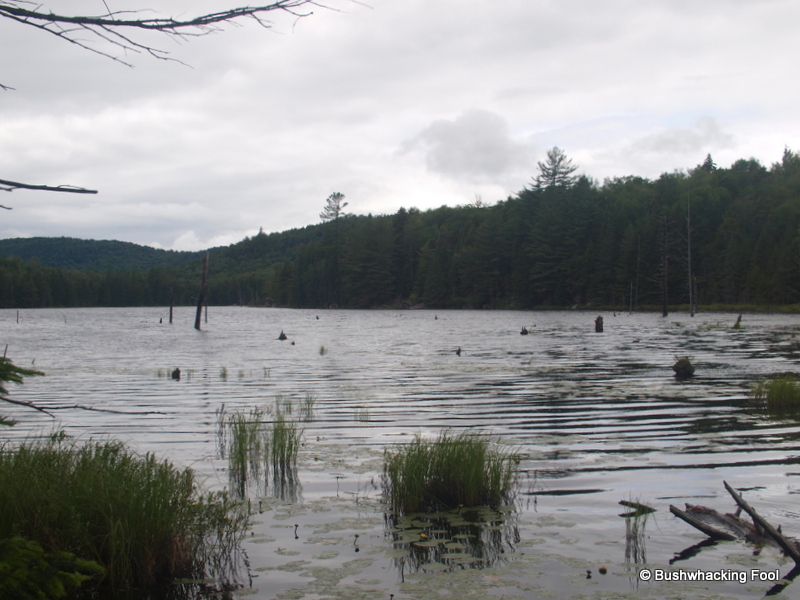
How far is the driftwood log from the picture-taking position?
5512 mm

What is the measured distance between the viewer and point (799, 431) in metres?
10.8

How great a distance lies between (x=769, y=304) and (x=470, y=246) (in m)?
65.8

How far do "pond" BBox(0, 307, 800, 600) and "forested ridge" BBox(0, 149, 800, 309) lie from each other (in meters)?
53.2

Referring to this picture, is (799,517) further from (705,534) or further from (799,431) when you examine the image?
(799,431)

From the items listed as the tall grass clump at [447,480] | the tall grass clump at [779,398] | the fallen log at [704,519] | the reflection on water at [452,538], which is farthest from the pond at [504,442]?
the tall grass clump at [779,398]

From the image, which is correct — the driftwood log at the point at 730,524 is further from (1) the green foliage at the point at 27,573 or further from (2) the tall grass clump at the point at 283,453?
(1) the green foliage at the point at 27,573

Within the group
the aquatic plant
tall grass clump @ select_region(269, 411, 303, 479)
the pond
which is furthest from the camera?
the aquatic plant

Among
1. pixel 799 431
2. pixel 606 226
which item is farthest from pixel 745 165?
pixel 799 431

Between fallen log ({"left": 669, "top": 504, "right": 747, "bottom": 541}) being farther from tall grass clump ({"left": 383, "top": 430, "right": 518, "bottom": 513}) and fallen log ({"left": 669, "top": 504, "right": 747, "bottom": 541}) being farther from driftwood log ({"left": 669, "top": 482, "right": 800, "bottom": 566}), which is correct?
tall grass clump ({"left": 383, "top": 430, "right": 518, "bottom": 513})

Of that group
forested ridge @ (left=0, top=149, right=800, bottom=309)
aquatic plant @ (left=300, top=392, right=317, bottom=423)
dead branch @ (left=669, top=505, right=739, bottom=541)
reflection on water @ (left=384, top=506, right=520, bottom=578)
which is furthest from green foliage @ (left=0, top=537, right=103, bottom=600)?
forested ridge @ (left=0, top=149, right=800, bottom=309)

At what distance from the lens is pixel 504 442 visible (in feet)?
33.6

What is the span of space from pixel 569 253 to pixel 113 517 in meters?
120

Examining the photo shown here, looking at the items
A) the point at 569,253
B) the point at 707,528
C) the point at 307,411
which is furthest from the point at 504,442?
the point at 569,253

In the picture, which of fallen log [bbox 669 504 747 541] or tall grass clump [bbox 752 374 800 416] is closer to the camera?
fallen log [bbox 669 504 747 541]
